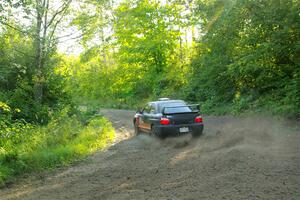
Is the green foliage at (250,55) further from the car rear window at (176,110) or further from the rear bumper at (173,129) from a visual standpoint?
the car rear window at (176,110)

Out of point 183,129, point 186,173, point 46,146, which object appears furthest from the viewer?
point 183,129

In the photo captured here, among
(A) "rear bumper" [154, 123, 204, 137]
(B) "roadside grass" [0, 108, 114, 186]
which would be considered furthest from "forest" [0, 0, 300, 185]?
(A) "rear bumper" [154, 123, 204, 137]

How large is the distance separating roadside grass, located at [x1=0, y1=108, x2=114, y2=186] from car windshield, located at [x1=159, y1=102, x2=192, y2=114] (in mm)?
2781

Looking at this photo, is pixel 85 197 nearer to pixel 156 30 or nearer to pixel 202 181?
pixel 202 181

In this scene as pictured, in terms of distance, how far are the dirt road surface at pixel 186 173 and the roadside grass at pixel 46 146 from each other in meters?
0.66

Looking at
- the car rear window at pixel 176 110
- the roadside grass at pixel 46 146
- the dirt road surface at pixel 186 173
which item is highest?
the car rear window at pixel 176 110

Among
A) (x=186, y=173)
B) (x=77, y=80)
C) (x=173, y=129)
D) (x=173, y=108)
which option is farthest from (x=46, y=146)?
(x=77, y=80)

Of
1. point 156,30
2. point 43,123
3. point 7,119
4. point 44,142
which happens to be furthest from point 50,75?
point 156,30

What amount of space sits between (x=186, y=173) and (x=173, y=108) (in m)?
5.79

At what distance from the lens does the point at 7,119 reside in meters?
14.0

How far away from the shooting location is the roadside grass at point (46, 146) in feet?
31.2

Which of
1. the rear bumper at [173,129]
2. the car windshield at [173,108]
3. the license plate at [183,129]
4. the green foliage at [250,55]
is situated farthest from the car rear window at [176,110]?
the green foliage at [250,55]

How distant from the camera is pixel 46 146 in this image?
38.7ft

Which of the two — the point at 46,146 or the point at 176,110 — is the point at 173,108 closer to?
the point at 176,110
